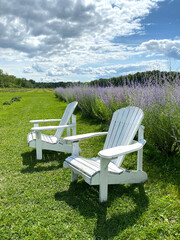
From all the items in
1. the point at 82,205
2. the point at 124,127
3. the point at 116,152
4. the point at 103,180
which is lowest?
the point at 82,205

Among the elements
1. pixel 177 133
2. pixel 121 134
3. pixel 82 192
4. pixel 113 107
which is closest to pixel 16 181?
pixel 82 192

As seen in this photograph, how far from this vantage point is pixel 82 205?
2.46 m

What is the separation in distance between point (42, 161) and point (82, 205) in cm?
169

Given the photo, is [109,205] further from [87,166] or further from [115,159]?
[115,159]

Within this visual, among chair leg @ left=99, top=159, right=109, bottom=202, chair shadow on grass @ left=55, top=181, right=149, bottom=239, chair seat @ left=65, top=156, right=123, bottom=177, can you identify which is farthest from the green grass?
chair seat @ left=65, top=156, right=123, bottom=177

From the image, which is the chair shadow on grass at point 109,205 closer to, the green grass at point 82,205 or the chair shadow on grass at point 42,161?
the green grass at point 82,205

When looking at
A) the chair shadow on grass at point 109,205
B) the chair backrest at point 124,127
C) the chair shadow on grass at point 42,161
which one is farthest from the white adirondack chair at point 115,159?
the chair shadow on grass at point 42,161

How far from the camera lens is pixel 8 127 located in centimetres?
711

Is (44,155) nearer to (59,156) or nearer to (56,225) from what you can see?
(59,156)

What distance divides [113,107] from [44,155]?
2490mm

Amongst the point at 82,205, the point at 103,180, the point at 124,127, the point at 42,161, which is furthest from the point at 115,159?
the point at 42,161

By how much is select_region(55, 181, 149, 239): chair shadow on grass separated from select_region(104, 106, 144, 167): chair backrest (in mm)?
423

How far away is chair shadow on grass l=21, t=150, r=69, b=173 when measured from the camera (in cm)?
353

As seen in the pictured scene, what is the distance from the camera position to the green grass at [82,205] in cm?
204
